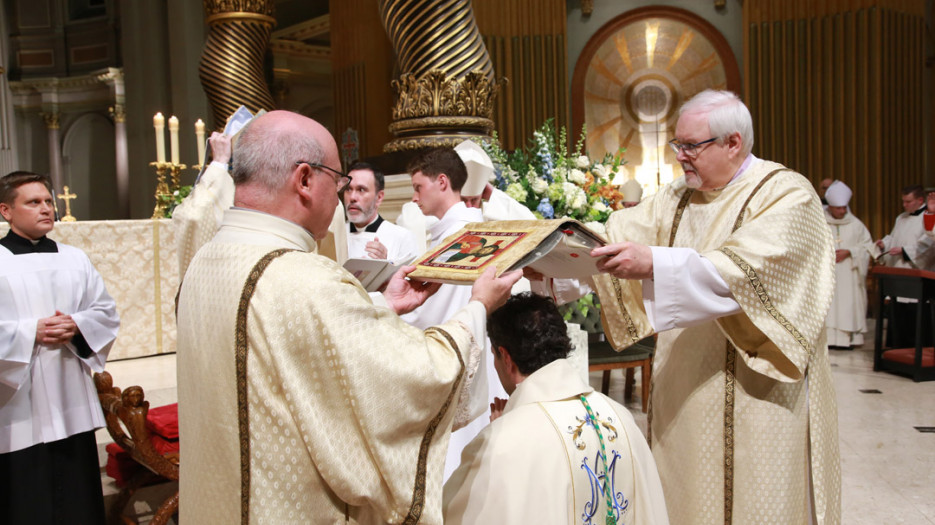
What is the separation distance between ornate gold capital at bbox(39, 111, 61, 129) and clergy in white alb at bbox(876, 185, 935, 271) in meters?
14.6

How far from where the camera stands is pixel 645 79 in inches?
442

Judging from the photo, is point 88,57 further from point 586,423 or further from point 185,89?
point 586,423

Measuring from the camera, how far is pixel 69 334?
10.4 feet

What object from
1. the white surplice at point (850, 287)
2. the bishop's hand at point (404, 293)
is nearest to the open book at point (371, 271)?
the bishop's hand at point (404, 293)

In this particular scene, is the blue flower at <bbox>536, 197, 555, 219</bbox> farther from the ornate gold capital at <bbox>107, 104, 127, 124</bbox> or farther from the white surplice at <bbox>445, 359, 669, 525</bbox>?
the ornate gold capital at <bbox>107, 104, 127, 124</bbox>

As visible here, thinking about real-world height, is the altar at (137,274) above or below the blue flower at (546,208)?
below

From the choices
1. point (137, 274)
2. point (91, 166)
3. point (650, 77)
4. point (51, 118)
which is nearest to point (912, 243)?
point (650, 77)

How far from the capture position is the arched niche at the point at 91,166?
16250 millimetres

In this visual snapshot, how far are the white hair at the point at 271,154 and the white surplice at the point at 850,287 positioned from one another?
292 inches

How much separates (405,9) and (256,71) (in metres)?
3.33

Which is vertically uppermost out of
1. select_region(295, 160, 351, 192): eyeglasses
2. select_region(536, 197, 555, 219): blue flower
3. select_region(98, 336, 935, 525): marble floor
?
select_region(295, 160, 351, 192): eyeglasses

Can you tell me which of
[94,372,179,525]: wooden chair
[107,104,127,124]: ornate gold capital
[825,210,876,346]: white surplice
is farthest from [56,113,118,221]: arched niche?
[94,372,179,525]: wooden chair

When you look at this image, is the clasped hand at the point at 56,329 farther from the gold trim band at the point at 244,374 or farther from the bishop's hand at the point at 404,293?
the gold trim band at the point at 244,374

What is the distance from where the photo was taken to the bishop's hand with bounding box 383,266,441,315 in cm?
205
